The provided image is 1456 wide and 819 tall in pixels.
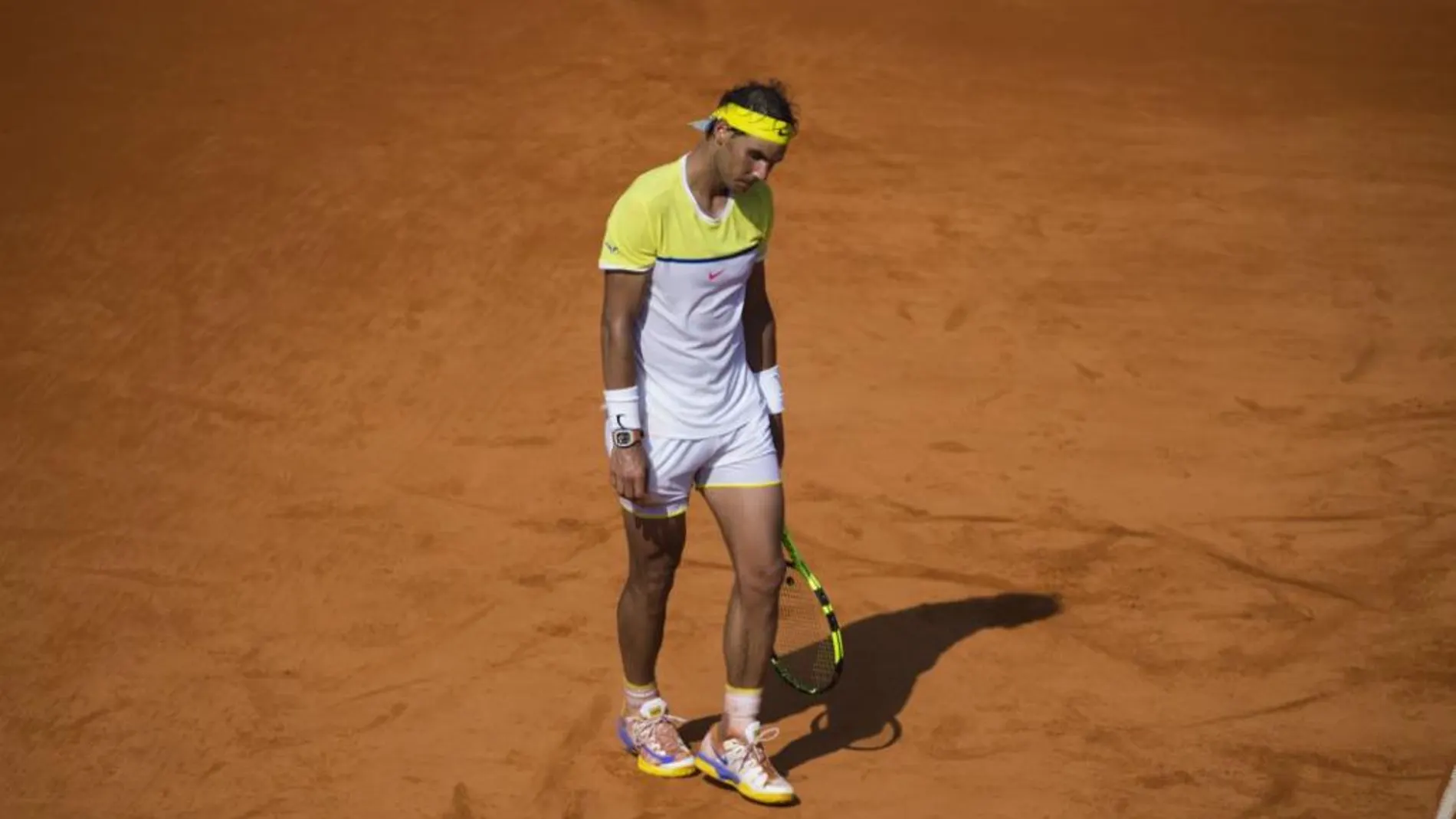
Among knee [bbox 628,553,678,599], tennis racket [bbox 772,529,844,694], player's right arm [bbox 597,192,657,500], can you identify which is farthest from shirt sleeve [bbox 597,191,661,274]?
tennis racket [bbox 772,529,844,694]

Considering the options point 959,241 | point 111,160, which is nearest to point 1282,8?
point 959,241

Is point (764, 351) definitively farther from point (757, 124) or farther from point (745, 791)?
point (745, 791)

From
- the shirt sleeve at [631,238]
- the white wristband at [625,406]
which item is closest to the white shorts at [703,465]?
the white wristband at [625,406]

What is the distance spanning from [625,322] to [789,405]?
133 inches

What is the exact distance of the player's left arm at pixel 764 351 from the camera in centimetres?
590

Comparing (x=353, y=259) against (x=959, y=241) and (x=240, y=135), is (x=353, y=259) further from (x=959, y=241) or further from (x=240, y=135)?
(x=959, y=241)

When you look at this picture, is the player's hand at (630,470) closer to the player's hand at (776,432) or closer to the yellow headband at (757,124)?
the player's hand at (776,432)

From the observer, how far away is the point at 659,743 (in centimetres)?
629

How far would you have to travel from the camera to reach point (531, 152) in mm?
11070

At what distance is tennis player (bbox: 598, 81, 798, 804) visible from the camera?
5.46m

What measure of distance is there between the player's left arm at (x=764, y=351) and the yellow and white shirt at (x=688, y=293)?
4 cm

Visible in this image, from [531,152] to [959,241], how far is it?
2.73 m

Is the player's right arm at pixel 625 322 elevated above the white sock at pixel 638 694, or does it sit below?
above

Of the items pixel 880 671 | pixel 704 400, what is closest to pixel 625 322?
pixel 704 400
